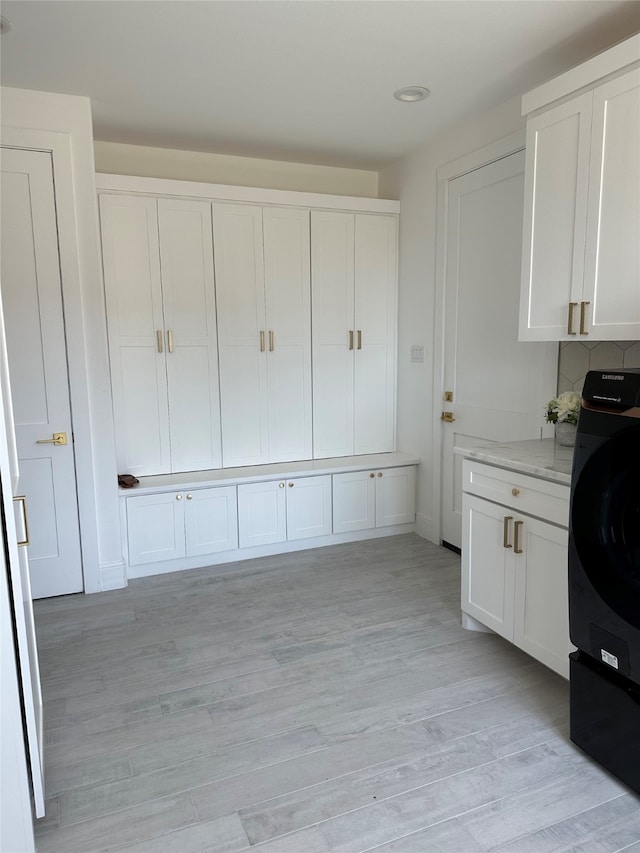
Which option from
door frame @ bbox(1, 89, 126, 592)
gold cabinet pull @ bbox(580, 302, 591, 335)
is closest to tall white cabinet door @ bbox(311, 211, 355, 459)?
door frame @ bbox(1, 89, 126, 592)

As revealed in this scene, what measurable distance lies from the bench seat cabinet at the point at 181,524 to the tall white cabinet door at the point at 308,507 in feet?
1.29

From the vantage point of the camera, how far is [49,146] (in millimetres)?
2859

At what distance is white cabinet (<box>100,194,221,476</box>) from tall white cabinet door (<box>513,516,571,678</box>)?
7.29ft

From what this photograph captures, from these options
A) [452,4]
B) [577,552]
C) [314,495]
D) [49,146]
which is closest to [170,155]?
[49,146]

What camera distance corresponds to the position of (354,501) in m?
3.92

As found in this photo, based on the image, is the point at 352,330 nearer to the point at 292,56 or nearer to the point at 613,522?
the point at 292,56

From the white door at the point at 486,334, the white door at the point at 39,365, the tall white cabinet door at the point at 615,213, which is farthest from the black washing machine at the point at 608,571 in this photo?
the white door at the point at 39,365

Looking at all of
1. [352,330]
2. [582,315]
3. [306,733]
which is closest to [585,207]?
[582,315]

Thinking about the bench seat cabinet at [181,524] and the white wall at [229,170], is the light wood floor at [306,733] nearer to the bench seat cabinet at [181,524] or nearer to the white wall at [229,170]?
the bench seat cabinet at [181,524]

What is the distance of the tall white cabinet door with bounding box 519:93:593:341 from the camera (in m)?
2.22

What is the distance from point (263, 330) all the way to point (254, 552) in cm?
151

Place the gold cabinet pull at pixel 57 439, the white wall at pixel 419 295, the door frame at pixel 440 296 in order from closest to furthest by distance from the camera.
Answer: the gold cabinet pull at pixel 57 439, the door frame at pixel 440 296, the white wall at pixel 419 295

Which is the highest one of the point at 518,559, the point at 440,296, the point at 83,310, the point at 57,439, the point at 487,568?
the point at 440,296

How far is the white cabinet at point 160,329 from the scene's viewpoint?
340cm
